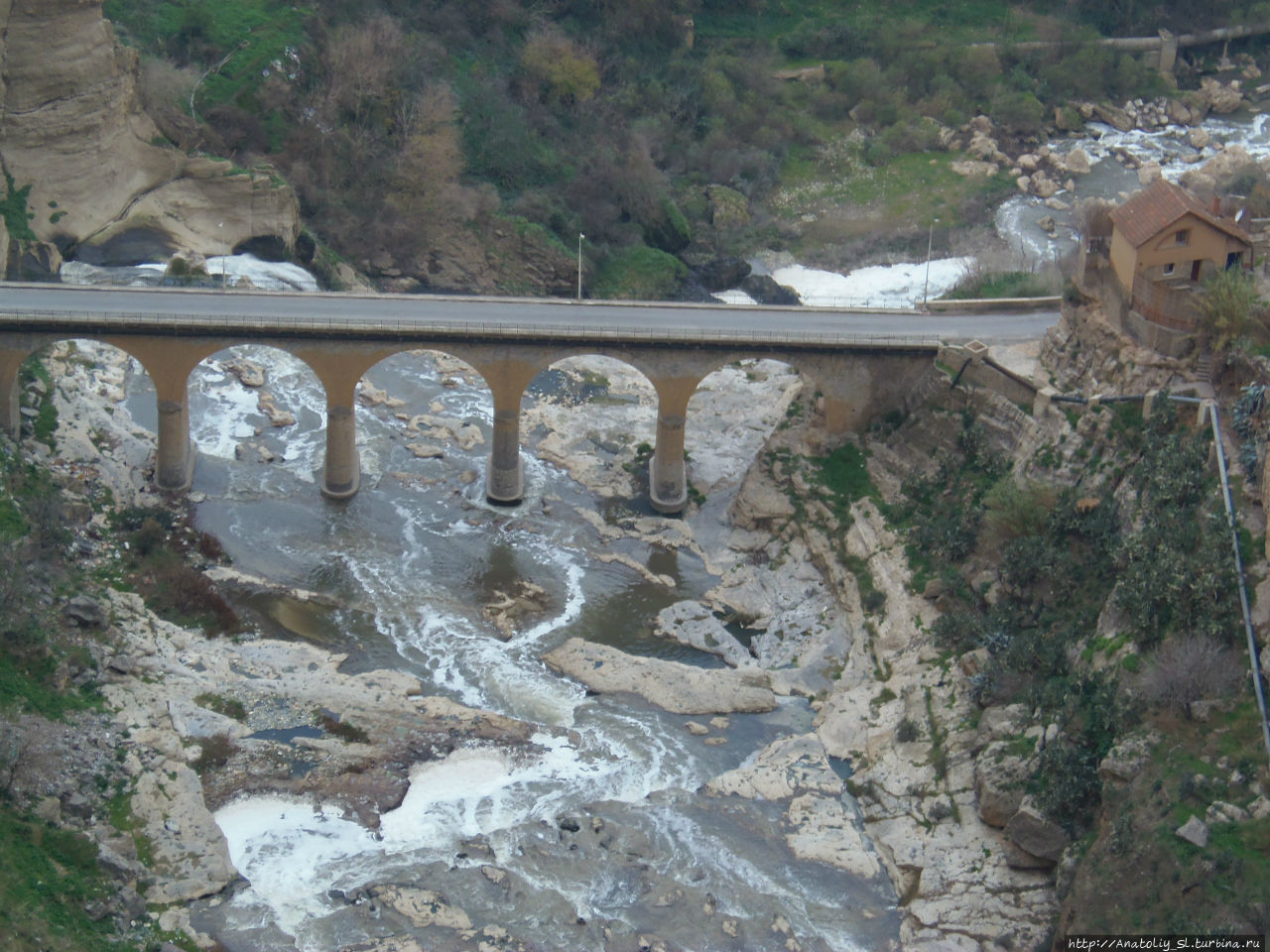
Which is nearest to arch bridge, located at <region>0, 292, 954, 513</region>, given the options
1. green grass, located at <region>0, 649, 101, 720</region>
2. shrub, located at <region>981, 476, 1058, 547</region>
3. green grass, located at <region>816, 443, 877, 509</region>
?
green grass, located at <region>816, 443, 877, 509</region>

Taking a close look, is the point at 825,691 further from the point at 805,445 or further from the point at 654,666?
the point at 805,445

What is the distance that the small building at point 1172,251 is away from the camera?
163 ft

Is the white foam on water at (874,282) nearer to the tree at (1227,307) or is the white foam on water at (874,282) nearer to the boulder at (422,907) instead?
the tree at (1227,307)

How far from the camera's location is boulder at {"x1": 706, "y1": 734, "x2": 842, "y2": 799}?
4447cm

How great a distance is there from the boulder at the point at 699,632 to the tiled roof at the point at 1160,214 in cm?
1769

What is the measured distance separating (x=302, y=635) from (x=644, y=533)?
13421 millimetres

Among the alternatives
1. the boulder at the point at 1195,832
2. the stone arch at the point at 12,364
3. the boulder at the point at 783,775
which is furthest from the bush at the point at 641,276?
the boulder at the point at 1195,832

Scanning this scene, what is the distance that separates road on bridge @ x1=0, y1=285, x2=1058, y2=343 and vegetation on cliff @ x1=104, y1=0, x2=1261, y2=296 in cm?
1763

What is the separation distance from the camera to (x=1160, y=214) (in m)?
50.4

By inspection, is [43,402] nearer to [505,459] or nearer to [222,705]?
[505,459]

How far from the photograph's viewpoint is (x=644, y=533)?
5850cm

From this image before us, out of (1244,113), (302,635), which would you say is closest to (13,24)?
(302,635)

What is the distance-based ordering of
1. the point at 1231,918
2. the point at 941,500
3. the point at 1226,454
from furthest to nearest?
the point at 941,500
the point at 1226,454
the point at 1231,918

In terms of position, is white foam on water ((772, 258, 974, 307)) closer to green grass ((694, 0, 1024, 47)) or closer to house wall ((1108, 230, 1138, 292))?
house wall ((1108, 230, 1138, 292))
